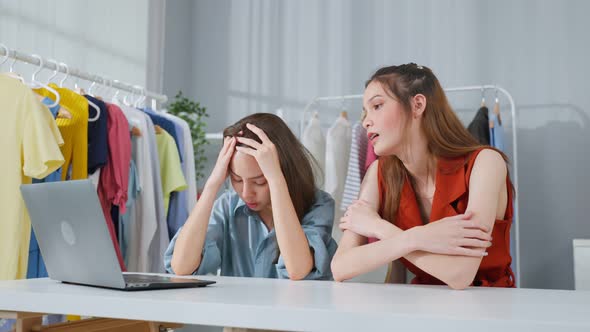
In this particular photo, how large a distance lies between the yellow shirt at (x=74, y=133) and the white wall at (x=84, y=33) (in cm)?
60

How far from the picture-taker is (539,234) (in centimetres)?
349

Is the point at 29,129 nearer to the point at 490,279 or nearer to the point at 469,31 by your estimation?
the point at 490,279

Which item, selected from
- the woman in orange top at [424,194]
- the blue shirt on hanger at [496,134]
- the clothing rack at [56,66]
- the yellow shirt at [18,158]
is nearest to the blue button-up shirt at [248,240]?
the woman in orange top at [424,194]

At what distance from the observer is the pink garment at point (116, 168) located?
2.47 meters

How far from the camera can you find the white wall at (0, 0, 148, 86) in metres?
2.84

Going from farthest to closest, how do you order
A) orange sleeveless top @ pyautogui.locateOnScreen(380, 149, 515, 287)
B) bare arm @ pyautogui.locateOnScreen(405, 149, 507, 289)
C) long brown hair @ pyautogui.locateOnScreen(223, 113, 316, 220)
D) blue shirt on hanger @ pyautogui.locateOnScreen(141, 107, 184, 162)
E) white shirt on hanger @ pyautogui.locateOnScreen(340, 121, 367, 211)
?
1. white shirt on hanger @ pyautogui.locateOnScreen(340, 121, 367, 211)
2. blue shirt on hanger @ pyautogui.locateOnScreen(141, 107, 184, 162)
3. long brown hair @ pyautogui.locateOnScreen(223, 113, 316, 220)
4. orange sleeveless top @ pyautogui.locateOnScreen(380, 149, 515, 287)
5. bare arm @ pyautogui.locateOnScreen(405, 149, 507, 289)

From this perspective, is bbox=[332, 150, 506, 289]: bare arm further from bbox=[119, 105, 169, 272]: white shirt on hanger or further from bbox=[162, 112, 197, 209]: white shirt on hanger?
bbox=[162, 112, 197, 209]: white shirt on hanger

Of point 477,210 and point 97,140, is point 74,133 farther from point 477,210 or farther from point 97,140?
point 477,210

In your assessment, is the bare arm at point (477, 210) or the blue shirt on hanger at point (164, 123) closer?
the bare arm at point (477, 210)

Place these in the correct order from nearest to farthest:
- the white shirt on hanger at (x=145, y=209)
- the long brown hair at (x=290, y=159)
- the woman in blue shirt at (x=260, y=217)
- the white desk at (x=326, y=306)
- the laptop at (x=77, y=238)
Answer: the white desk at (x=326, y=306), the laptop at (x=77, y=238), the woman in blue shirt at (x=260, y=217), the long brown hair at (x=290, y=159), the white shirt on hanger at (x=145, y=209)

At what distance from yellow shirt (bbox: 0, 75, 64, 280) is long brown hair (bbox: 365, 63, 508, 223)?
1112mm

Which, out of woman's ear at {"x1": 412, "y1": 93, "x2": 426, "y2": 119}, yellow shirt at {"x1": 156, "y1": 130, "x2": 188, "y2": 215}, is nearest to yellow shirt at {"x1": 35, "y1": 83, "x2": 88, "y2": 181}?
yellow shirt at {"x1": 156, "y1": 130, "x2": 188, "y2": 215}

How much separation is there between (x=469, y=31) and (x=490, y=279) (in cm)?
250

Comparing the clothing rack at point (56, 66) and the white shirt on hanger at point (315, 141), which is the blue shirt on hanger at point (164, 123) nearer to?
the clothing rack at point (56, 66)
